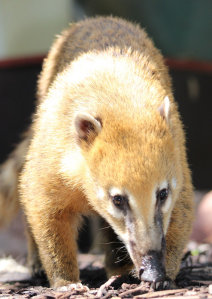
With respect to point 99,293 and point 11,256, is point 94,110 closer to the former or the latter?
point 99,293

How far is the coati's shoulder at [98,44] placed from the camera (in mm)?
6160

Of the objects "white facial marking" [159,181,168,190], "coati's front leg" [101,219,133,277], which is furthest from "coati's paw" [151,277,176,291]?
"coati's front leg" [101,219,133,277]

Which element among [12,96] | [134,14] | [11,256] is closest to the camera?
[11,256]

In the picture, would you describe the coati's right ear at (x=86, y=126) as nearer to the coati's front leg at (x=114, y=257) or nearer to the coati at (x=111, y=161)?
the coati at (x=111, y=161)

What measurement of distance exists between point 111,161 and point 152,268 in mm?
876

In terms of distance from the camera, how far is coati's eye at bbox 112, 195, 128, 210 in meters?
4.55

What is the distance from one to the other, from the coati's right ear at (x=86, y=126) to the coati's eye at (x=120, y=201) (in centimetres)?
62

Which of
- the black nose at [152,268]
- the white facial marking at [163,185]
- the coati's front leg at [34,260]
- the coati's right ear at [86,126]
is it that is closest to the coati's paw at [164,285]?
the black nose at [152,268]

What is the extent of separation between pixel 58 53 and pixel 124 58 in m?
1.32

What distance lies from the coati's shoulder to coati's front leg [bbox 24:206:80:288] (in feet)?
5.63

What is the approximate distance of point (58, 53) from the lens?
22.7 ft

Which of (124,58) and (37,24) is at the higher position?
(37,24)

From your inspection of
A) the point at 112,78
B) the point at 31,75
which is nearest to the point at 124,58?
the point at 112,78

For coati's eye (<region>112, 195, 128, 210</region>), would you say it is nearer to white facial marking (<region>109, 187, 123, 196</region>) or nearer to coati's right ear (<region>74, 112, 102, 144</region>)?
white facial marking (<region>109, 187, 123, 196</region>)
